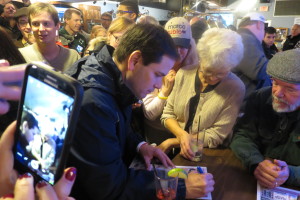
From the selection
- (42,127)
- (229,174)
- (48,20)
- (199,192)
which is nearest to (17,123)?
(42,127)

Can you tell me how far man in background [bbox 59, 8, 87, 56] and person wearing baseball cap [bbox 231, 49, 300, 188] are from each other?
2.95 metres

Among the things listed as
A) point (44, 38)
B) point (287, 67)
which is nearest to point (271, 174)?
point (287, 67)

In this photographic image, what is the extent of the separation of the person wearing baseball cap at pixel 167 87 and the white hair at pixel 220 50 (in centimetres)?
22

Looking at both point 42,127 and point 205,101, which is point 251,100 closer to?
point 205,101

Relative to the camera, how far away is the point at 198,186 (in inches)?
43.0

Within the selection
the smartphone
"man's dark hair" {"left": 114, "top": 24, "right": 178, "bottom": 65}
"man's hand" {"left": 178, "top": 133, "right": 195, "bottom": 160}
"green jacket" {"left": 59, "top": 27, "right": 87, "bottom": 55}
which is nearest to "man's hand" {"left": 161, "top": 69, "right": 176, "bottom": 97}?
"man's hand" {"left": 178, "top": 133, "right": 195, "bottom": 160}

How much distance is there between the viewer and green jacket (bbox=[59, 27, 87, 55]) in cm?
381

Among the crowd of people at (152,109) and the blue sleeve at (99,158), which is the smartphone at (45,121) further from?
the blue sleeve at (99,158)

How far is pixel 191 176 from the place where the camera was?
1.18 meters

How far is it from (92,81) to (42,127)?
417 mm

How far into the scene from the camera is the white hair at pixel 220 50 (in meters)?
1.64

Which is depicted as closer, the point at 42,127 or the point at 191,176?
the point at 42,127

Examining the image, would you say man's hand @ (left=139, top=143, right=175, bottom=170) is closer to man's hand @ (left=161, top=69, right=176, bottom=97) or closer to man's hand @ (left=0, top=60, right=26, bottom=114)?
man's hand @ (left=161, top=69, right=176, bottom=97)

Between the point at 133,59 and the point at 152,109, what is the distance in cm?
90
